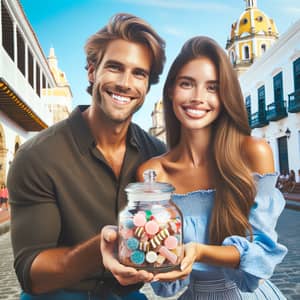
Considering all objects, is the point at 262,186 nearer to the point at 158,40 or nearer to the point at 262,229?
the point at 262,229

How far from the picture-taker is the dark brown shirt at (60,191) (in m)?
1.88

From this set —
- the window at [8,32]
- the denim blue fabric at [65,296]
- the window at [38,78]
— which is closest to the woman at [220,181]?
the denim blue fabric at [65,296]

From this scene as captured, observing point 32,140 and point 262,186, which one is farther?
point 32,140

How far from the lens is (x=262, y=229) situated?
1.84m

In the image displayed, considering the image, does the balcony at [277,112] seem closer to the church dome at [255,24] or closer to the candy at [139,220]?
the candy at [139,220]

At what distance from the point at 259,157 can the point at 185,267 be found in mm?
665

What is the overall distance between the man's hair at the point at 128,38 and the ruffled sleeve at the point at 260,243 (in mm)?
721

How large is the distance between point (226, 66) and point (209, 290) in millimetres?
1031

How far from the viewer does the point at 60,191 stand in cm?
197

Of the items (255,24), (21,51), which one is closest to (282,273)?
(21,51)

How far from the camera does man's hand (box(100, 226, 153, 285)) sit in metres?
1.46

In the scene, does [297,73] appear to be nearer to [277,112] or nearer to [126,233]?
[277,112]

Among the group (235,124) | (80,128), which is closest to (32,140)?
(80,128)

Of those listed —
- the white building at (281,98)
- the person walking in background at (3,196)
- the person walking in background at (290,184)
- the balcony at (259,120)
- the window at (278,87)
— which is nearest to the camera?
the person walking in background at (3,196)
